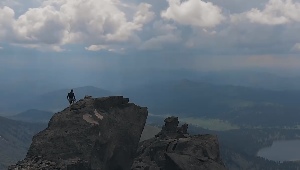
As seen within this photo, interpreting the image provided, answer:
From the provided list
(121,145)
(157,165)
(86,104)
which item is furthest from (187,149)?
(86,104)

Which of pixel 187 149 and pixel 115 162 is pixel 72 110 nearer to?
pixel 115 162

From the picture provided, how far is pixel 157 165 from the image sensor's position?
175 ft

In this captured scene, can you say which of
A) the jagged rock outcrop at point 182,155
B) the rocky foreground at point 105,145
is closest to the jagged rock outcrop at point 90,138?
the rocky foreground at point 105,145

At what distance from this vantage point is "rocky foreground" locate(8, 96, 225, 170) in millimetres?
41375

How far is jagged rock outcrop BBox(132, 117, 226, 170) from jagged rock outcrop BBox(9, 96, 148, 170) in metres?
5.05

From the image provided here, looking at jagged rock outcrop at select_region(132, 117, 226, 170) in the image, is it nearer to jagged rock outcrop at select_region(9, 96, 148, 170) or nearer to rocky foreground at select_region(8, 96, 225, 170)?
rocky foreground at select_region(8, 96, 225, 170)

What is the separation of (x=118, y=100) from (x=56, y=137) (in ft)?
49.3

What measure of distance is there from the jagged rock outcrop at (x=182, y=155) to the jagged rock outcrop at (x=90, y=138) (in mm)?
5054

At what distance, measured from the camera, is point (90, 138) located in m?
44.2

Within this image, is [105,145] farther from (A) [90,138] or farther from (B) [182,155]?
(B) [182,155]

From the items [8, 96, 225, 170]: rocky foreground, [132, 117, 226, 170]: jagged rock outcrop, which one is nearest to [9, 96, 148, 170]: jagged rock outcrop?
[8, 96, 225, 170]: rocky foreground

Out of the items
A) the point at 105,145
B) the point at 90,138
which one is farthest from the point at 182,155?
the point at 90,138

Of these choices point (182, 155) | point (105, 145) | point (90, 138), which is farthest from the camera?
point (105, 145)

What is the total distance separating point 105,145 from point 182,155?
12.5 metres
